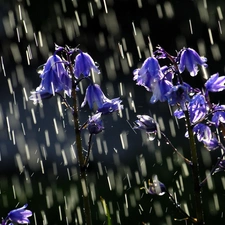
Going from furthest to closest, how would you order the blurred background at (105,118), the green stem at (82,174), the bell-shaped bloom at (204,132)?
the blurred background at (105,118)
the bell-shaped bloom at (204,132)
the green stem at (82,174)

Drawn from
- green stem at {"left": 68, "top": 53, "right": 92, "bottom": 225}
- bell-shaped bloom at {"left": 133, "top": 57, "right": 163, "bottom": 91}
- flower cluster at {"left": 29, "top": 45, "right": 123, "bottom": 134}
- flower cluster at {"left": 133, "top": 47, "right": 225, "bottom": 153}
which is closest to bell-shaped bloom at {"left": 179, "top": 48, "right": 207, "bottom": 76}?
flower cluster at {"left": 133, "top": 47, "right": 225, "bottom": 153}

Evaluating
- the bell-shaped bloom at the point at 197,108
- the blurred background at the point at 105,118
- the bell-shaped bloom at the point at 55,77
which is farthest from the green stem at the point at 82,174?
the blurred background at the point at 105,118

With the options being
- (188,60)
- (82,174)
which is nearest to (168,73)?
(188,60)

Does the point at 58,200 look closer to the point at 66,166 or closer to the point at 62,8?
the point at 66,166

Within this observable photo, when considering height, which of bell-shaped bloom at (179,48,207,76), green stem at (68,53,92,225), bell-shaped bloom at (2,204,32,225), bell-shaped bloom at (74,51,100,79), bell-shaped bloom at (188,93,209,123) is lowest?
bell-shaped bloom at (2,204,32,225)

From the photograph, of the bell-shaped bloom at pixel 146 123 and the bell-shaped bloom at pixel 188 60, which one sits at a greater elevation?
the bell-shaped bloom at pixel 188 60

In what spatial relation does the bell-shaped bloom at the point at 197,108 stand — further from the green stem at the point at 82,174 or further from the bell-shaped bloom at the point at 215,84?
the green stem at the point at 82,174

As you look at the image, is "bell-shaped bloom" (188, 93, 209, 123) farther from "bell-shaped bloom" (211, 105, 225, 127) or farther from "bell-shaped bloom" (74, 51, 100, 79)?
"bell-shaped bloom" (74, 51, 100, 79)
